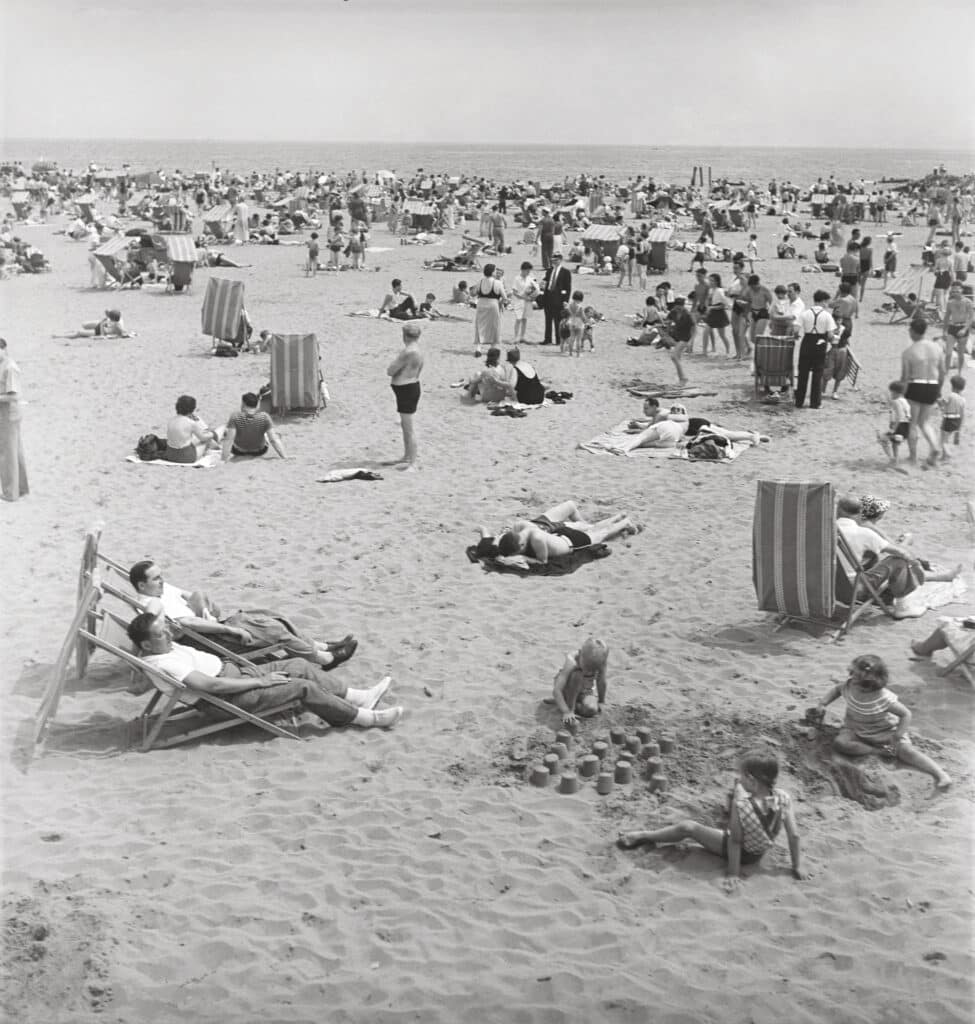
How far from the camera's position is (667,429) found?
11.6m

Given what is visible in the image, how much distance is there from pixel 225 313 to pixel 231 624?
415 inches

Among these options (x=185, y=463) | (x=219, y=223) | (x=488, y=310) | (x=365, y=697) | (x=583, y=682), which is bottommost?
(x=365, y=697)

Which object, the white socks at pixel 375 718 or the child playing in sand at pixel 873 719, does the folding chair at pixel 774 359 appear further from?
the white socks at pixel 375 718

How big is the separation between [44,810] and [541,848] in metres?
2.31

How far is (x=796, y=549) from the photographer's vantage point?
7.20 metres

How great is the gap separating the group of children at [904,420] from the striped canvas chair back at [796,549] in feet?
14.3

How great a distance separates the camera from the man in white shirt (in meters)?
13.0

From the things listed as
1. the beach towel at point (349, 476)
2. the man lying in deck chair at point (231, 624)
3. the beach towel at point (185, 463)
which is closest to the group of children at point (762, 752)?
the man lying in deck chair at point (231, 624)

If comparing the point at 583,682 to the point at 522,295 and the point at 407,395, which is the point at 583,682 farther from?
the point at 522,295

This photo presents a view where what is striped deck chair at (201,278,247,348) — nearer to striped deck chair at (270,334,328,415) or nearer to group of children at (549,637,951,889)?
striped deck chair at (270,334,328,415)

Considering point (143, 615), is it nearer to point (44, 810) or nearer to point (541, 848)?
point (44, 810)

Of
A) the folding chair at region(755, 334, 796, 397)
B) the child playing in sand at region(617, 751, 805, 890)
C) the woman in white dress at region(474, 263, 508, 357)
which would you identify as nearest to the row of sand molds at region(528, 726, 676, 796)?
the child playing in sand at region(617, 751, 805, 890)

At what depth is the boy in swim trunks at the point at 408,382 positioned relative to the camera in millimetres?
10258

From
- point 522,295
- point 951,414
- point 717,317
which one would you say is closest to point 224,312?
point 522,295
